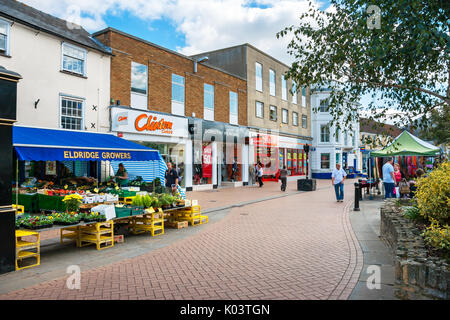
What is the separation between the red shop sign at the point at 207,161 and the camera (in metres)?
21.8

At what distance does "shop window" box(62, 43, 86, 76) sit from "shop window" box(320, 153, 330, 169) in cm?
2869

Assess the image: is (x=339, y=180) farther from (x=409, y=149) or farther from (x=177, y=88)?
(x=177, y=88)

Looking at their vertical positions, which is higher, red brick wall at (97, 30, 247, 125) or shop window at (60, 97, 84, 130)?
red brick wall at (97, 30, 247, 125)

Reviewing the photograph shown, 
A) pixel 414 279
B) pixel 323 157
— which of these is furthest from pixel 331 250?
pixel 323 157

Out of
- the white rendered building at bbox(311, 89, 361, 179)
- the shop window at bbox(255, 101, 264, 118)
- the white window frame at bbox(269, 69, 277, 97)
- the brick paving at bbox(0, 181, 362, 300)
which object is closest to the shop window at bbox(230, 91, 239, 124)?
the shop window at bbox(255, 101, 264, 118)

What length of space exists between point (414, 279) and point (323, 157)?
34532 mm

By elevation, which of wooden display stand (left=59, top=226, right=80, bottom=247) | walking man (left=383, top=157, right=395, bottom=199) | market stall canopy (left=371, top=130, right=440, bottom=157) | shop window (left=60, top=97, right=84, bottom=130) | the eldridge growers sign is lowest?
wooden display stand (left=59, top=226, right=80, bottom=247)

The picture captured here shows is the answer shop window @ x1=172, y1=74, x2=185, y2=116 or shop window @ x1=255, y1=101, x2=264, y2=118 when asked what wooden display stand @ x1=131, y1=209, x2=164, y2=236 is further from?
shop window @ x1=255, y1=101, x2=264, y2=118

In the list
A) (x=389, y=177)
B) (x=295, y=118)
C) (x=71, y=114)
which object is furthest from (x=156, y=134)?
(x=295, y=118)

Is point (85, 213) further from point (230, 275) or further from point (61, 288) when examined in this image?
point (230, 275)

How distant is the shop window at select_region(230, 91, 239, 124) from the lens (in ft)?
79.2

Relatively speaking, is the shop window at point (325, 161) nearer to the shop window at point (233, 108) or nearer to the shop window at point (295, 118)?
the shop window at point (295, 118)

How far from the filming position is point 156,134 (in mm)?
17750

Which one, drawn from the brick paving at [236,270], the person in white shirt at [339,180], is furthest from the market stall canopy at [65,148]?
the person in white shirt at [339,180]
